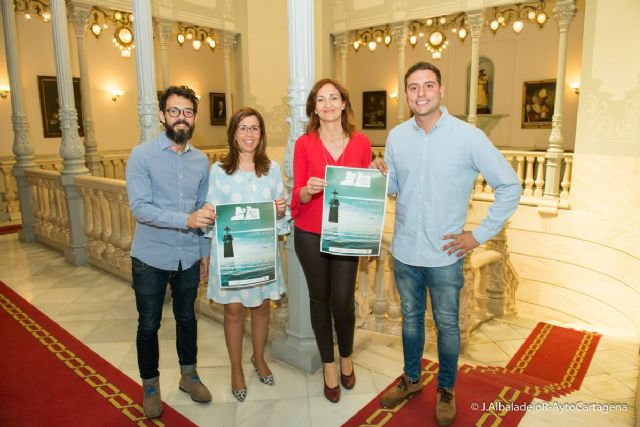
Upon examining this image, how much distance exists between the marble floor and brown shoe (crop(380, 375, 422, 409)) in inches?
7.1

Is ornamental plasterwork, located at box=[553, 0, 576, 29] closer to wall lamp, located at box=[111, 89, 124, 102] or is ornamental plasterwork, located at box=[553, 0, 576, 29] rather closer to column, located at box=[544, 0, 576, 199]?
column, located at box=[544, 0, 576, 199]

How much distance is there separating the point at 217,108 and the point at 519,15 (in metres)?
11.0

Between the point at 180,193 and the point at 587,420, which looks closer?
the point at 180,193

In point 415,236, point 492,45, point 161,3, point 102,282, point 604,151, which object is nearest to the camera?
point 415,236

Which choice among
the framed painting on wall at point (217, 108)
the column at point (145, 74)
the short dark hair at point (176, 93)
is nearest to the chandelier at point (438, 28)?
the column at point (145, 74)

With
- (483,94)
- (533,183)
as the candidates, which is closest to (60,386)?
(533,183)

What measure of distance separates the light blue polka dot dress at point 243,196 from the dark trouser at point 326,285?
226mm

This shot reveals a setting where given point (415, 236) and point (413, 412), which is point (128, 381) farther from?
point (415, 236)

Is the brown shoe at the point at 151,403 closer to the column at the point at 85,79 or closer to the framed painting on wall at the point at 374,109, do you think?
the column at the point at 85,79

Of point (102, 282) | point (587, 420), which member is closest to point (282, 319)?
point (587, 420)

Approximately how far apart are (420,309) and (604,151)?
7.20m

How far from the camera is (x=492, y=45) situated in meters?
15.4

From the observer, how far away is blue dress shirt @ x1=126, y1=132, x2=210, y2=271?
2.49m

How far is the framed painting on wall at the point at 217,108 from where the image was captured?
56.0 feet
